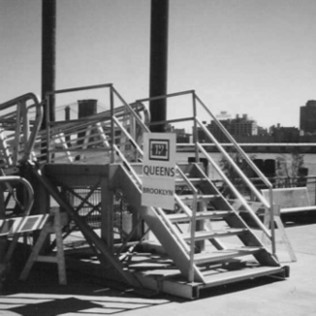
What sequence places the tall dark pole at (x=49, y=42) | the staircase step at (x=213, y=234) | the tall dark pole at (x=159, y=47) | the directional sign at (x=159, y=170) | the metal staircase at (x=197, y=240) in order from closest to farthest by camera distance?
the directional sign at (x=159, y=170) < the metal staircase at (x=197, y=240) < the staircase step at (x=213, y=234) < the tall dark pole at (x=159, y=47) < the tall dark pole at (x=49, y=42)

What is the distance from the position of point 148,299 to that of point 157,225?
3.40 feet

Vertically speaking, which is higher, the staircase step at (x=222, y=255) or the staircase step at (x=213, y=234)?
the staircase step at (x=213, y=234)

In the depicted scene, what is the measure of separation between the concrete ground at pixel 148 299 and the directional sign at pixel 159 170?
122 cm

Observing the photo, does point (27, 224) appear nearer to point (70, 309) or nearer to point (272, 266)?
point (70, 309)

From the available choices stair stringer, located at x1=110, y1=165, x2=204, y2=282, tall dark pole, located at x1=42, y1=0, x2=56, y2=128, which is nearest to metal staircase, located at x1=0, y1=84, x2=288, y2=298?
stair stringer, located at x1=110, y1=165, x2=204, y2=282

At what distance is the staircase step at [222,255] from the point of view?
7105mm

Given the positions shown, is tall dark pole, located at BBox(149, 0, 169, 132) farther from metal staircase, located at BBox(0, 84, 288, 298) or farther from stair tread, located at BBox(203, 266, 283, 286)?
stair tread, located at BBox(203, 266, 283, 286)

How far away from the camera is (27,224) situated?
24.3ft

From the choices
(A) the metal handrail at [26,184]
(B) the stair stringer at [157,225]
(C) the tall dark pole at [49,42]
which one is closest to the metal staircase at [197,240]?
(B) the stair stringer at [157,225]

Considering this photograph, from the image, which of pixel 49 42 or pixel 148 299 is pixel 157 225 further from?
pixel 49 42

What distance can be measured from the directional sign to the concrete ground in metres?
1.22

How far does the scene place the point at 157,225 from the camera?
7281 millimetres

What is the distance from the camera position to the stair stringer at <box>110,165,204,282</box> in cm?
695

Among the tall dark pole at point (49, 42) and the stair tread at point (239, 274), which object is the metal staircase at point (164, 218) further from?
the tall dark pole at point (49, 42)
